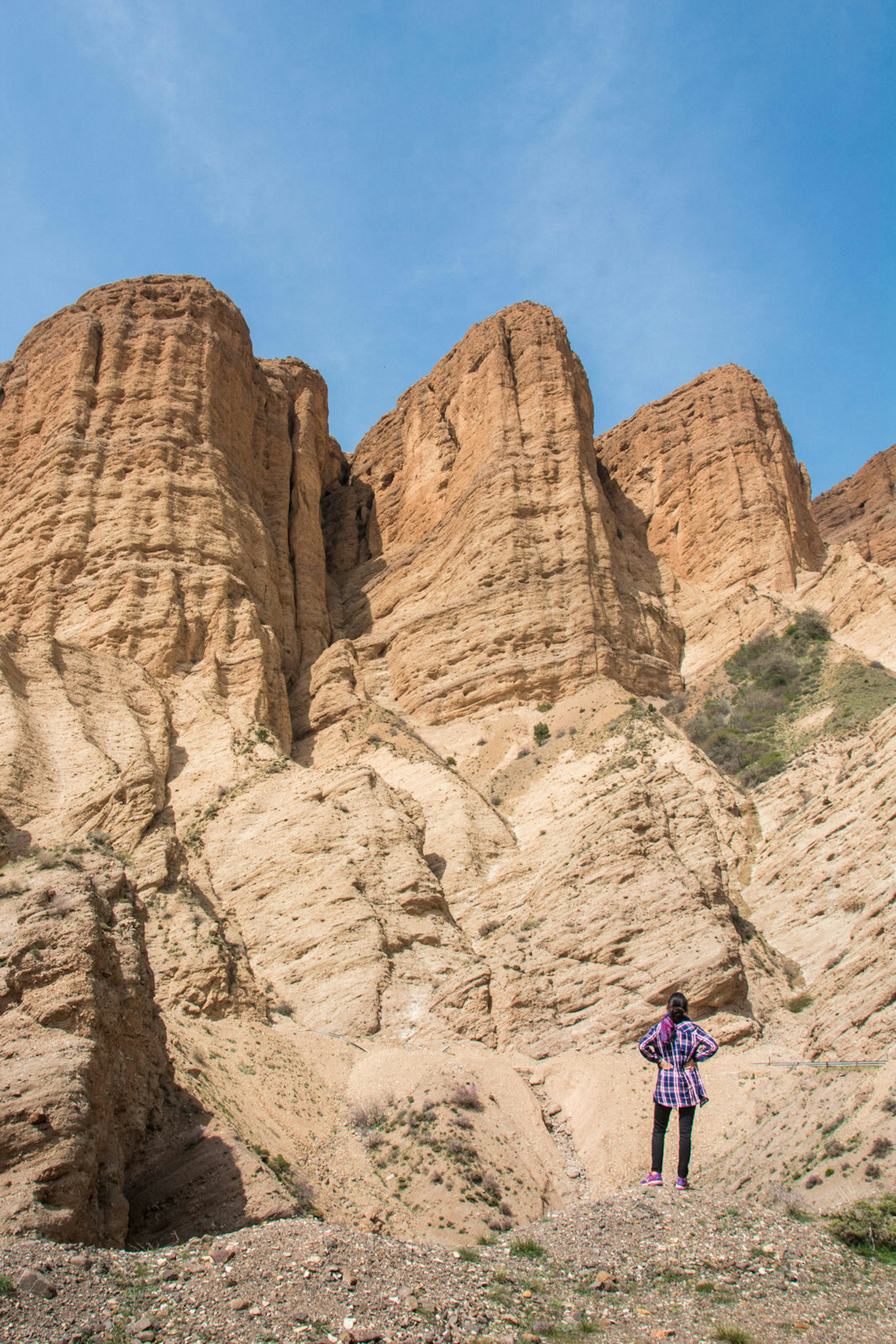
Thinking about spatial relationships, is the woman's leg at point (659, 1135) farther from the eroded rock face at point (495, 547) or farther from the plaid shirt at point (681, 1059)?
the eroded rock face at point (495, 547)

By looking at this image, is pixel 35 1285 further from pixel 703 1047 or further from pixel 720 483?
pixel 720 483

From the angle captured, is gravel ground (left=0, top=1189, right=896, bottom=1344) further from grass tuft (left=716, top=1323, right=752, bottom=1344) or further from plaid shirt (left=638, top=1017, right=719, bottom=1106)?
plaid shirt (left=638, top=1017, right=719, bottom=1106)

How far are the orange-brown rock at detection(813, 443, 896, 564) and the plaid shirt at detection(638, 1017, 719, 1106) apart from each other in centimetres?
5984

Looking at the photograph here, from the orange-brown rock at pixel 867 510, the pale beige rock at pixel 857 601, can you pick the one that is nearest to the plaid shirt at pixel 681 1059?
the pale beige rock at pixel 857 601

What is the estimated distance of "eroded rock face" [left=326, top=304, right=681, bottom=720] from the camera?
37.6 metres

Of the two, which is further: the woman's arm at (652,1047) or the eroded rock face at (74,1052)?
the woman's arm at (652,1047)

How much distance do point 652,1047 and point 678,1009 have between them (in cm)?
60

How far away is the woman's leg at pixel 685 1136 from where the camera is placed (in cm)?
981

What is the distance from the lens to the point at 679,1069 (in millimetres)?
9883

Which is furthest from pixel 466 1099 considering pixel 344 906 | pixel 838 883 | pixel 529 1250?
Answer: pixel 838 883

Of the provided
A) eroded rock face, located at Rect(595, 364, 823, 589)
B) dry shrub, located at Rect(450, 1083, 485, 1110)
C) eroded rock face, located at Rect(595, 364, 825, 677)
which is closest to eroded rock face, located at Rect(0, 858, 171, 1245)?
dry shrub, located at Rect(450, 1083, 485, 1110)

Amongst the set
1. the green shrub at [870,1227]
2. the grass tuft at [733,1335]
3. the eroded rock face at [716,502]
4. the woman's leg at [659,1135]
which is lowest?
the grass tuft at [733,1335]

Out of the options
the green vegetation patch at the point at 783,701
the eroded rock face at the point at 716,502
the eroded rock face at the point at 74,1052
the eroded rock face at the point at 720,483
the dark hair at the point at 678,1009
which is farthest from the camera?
the eroded rock face at the point at 720,483

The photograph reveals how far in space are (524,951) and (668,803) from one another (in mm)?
6593
